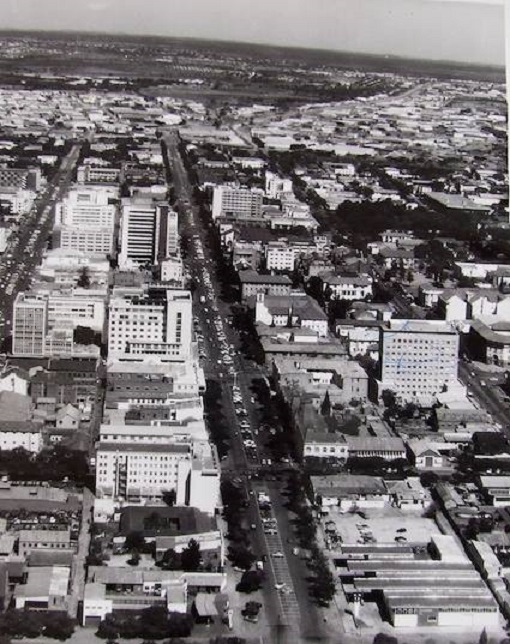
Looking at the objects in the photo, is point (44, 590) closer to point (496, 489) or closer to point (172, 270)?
point (496, 489)

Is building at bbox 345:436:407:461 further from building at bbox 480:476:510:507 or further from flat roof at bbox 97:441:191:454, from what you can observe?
flat roof at bbox 97:441:191:454

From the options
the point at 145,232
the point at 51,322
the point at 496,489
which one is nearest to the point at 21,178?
the point at 145,232

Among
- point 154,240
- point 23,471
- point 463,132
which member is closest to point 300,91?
point 463,132

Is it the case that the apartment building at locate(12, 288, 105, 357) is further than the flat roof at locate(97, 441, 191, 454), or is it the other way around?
the apartment building at locate(12, 288, 105, 357)

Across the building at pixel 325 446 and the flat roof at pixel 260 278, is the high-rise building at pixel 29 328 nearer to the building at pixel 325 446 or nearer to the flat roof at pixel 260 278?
the flat roof at pixel 260 278

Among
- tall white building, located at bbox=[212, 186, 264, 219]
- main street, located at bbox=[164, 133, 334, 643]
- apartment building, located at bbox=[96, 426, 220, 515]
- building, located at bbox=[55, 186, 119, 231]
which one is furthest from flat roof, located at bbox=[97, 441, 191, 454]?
tall white building, located at bbox=[212, 186, 264, 219]

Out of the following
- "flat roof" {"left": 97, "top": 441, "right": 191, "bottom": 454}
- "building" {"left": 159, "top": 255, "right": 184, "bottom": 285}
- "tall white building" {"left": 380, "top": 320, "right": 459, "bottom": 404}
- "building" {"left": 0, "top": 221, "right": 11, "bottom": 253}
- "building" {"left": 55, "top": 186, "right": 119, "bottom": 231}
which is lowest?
"flat roof" {"left": 97, "top": 441, "right": 191, "bottom": 454}

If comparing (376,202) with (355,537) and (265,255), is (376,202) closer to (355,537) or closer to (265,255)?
(265,255)

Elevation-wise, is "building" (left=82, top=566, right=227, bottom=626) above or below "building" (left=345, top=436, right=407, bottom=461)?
below
